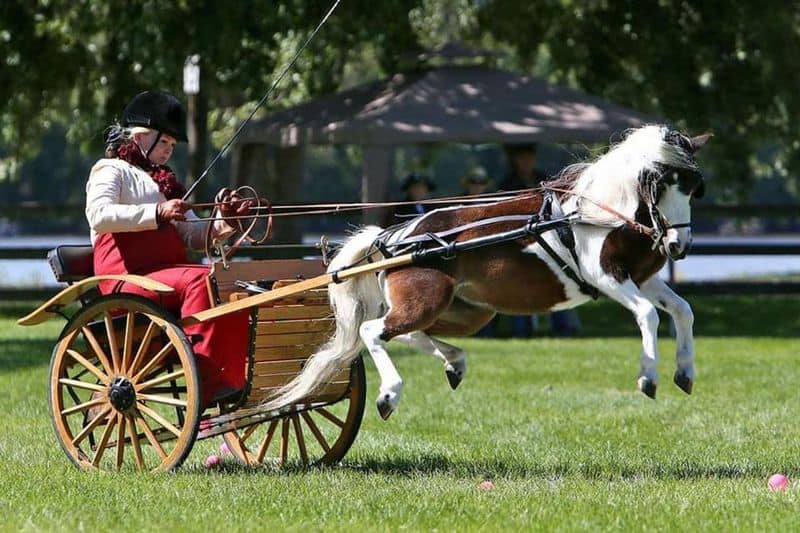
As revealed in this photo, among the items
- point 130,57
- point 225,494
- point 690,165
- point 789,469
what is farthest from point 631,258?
point 130,57

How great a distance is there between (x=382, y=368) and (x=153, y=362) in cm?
112

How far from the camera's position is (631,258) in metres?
7.45

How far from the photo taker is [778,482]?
7195mm

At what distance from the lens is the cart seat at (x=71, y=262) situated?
307 inches

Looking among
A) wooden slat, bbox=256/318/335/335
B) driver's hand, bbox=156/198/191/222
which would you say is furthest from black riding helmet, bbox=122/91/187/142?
wooden slat, bbox=256/318/335/335

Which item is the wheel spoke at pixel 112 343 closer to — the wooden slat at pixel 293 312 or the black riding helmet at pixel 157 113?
the wooden slat at pixel 293 312

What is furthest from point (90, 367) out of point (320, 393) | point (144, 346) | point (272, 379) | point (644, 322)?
point (644, 322)

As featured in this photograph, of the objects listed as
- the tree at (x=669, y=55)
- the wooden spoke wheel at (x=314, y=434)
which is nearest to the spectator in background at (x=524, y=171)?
the tree at (x=669, y=55)

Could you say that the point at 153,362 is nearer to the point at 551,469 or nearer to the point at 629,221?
the point at 551,469

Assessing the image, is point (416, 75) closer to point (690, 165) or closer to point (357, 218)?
point (357, 218)

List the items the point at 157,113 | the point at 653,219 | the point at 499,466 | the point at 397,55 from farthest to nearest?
the point at 397,55 → the point at 499,466 → the point at 157,113 → the point at 653,219

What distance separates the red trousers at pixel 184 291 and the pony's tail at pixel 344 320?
29cm

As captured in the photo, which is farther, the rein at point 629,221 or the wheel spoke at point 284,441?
the wheel spoke at point 284,441

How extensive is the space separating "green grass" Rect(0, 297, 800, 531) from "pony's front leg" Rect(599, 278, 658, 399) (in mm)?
509
